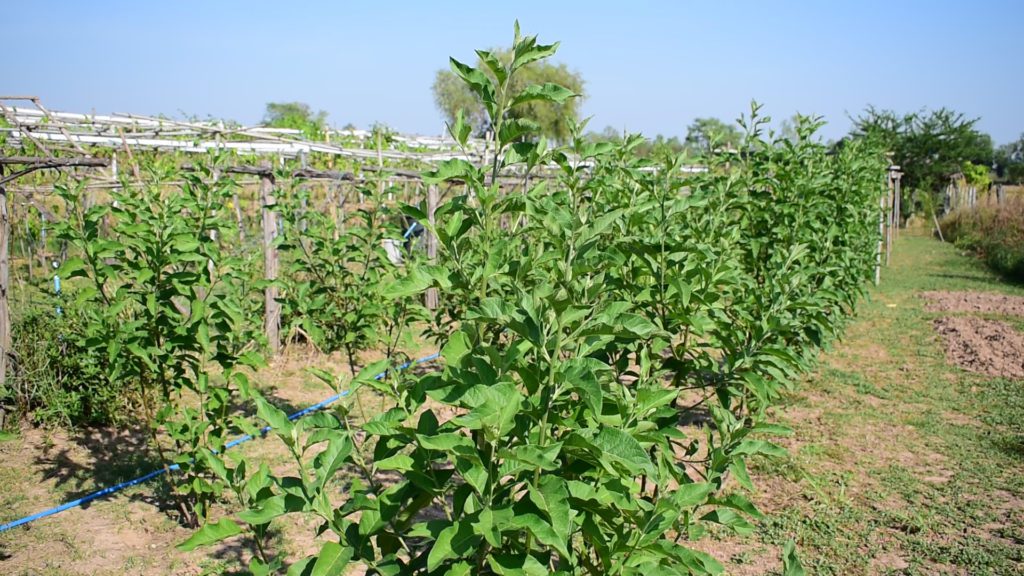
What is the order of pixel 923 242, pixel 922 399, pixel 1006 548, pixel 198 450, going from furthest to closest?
pixel 923 242 → pixel 922 399 → pixel 1006 548 → pixel 198 450

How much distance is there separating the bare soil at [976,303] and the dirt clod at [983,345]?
1.06 m

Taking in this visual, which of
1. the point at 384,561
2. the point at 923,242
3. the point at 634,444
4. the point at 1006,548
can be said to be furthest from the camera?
the point at 923,242

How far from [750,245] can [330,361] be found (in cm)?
459

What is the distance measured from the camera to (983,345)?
909 centimetres

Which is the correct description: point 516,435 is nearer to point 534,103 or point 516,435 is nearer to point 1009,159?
point 534,103

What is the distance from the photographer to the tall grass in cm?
1622

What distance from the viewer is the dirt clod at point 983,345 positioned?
27.2ft

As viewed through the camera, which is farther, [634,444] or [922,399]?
[922,399]

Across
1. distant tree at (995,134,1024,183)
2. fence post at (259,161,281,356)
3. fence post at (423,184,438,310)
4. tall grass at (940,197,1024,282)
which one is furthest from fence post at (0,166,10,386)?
distant tree at (995,134,1024,183)

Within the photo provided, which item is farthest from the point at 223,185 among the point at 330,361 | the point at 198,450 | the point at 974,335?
the point at 974,335

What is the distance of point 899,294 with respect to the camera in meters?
13.7

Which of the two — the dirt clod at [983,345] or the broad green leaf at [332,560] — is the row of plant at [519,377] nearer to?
the broad green leaf at [332,560]

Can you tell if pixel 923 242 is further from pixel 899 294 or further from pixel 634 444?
pixel 634 444

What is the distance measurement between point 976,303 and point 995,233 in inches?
336
